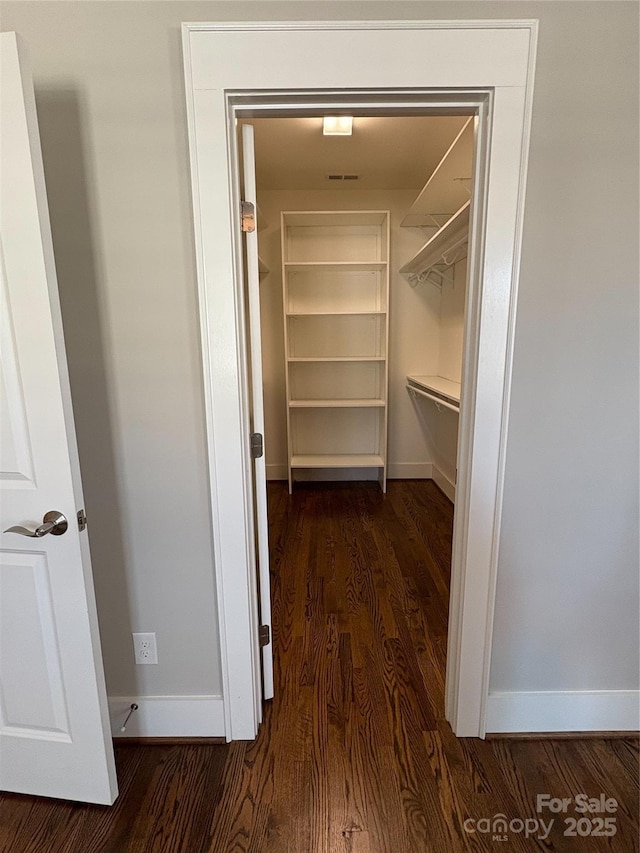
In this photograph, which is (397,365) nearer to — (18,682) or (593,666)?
(593,666)

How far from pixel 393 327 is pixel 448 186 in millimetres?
1464

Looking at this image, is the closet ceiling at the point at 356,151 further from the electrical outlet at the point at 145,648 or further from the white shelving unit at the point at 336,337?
the electrical outlet at the point at 145,648

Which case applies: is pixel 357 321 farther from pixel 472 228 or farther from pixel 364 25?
pixel 364 25

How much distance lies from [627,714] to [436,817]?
805mm

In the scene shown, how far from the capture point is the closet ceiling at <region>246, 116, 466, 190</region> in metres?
2.35

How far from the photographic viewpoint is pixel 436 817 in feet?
3.87

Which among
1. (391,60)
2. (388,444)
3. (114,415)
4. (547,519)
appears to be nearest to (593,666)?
(547,519)

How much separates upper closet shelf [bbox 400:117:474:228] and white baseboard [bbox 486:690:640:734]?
2.16m

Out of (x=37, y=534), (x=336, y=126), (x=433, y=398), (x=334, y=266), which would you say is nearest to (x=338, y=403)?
(x=433, y=398)

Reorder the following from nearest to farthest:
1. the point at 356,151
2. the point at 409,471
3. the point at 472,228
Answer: the point at 472,228 < the point at 356,151 < the point at 409,471

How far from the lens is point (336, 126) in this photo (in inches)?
A: 90.6

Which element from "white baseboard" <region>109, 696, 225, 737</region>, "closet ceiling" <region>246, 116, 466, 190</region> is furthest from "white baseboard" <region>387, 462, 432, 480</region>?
"white baseboard" <region>109, 696, 225, 737</region>

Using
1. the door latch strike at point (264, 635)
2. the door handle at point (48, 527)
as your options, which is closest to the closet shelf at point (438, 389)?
the door latch strike at point (264, 635)

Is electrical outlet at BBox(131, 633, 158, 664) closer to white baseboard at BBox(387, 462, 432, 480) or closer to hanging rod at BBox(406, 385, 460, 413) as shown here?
hanging rod at BBox(406, 385, 460, 413)
